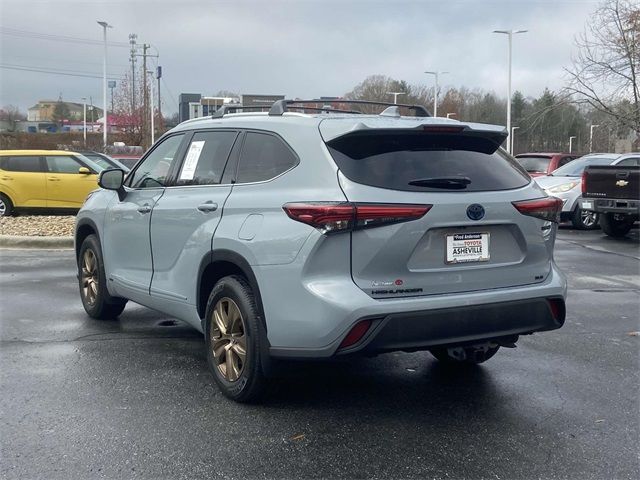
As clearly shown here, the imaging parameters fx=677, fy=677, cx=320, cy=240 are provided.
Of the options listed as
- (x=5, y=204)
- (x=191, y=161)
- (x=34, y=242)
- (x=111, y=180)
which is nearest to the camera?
(x=191, y=161)

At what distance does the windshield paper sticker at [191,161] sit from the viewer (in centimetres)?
490

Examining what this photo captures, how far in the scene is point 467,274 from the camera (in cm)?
382

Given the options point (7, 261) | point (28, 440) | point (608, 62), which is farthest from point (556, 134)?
point (28, 440)

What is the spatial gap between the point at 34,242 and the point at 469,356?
867 centimetres

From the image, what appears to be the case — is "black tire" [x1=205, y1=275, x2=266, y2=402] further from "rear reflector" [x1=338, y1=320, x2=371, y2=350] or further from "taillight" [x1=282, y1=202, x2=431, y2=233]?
"taillight" [x1=282, y1=202, x2=431, y2=233]

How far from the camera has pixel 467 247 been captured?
382 centimetres

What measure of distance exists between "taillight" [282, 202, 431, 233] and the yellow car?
1201 cm

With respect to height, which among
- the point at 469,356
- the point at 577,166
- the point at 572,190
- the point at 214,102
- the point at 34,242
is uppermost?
the point at 214,102

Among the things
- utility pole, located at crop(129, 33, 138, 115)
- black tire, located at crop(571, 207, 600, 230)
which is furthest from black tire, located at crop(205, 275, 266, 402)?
utility pole, located at crop(129, 33, 138, 115)

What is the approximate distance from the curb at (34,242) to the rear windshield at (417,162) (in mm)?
8698

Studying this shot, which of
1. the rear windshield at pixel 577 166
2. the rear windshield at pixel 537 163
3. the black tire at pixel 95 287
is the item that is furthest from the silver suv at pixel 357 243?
the rear windshield at pixel 537 163

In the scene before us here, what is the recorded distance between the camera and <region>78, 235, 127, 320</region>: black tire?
6113 mm

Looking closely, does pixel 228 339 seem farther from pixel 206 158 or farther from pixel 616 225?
pixel 616 225

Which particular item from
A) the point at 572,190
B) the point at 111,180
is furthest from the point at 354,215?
the point at 572,190
